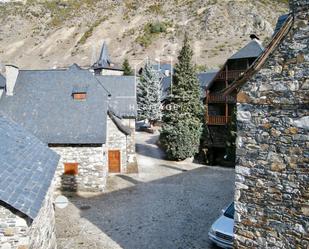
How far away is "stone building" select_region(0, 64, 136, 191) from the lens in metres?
17.6

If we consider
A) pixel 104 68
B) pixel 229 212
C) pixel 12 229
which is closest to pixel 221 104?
pixel 229 212

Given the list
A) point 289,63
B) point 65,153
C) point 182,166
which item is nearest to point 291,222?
Result: point 289,63

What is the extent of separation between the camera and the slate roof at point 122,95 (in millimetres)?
24328

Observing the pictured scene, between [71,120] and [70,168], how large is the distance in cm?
267

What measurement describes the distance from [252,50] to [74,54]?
58893 millimetres

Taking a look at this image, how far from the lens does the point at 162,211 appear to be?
1474 centimetres

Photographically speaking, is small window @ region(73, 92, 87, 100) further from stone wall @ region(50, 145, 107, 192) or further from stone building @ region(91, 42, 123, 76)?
stone building @ region(91, 42, 123, 76)

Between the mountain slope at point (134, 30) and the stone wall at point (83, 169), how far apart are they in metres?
49.9

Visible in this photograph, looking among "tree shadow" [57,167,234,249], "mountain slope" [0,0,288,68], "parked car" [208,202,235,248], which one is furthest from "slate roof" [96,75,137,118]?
"mountain slope" [0,0,288,68]

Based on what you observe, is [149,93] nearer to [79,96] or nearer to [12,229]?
[79,96]

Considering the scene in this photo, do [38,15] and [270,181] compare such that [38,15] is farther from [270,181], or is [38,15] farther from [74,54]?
[270,181]

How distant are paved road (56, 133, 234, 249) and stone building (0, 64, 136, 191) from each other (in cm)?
128

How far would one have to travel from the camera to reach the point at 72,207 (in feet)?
50.3

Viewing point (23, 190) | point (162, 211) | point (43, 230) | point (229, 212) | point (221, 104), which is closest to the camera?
point (23, 190)
